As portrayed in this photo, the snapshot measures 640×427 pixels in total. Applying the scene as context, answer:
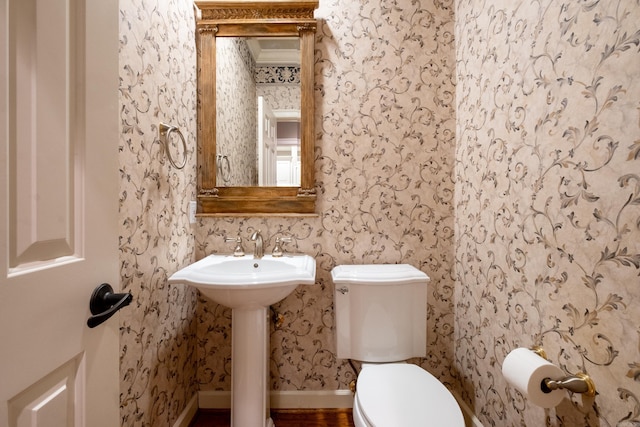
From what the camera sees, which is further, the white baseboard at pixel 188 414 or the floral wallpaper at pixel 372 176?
the floral wallpaper at pixel 372 176

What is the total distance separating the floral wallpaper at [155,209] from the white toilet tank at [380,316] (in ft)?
2.46

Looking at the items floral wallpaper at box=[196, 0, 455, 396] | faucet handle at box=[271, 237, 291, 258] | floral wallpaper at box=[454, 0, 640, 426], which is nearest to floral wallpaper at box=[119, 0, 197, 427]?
floral wallpaper at box=[196, 0, 455, 396]

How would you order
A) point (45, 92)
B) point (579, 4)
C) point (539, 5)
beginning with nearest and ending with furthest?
point (45, 92) → point (579, 4) → point (539, 5)

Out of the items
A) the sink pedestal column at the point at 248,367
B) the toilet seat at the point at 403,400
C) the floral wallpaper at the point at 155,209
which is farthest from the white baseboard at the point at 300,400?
the toilet seat at the point at 403,400

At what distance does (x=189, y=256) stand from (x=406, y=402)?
1150mm

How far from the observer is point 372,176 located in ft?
5.10

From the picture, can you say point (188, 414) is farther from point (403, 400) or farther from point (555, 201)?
point (555, 201)

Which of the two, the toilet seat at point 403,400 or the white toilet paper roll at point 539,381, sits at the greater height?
the white toilet paper roll at point 539,381

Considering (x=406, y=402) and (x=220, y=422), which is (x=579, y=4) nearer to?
(x=406, y=402)

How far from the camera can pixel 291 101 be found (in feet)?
5.08

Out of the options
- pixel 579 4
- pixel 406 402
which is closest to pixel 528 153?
pixel 579 4

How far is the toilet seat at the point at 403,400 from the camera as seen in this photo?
2.94 ft

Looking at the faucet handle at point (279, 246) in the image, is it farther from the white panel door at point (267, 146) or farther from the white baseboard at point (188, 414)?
the white baseboard at point (188, 414)

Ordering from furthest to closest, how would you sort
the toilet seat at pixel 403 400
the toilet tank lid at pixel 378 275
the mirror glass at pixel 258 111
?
the mirror glass at pixel 258 111 < the toilet tank lid at pixel 378 275 < the toilet seat at pixel 403 400
